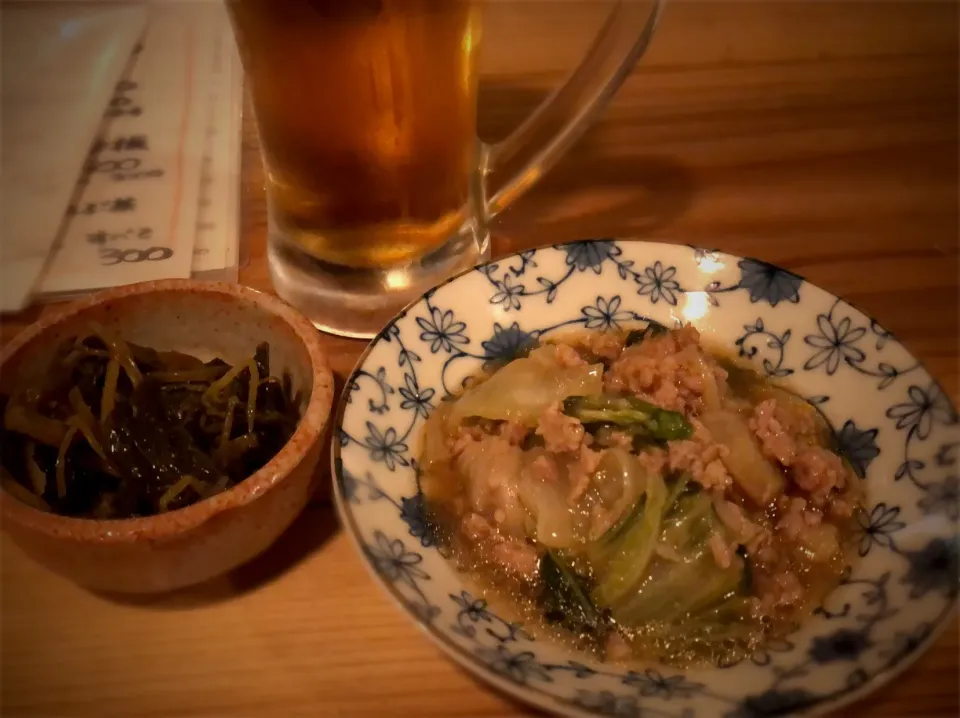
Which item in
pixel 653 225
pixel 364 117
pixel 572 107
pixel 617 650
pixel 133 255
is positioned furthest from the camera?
pixel 653 225

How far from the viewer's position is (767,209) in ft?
4.56

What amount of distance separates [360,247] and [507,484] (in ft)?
1.38

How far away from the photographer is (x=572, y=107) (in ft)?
3.53

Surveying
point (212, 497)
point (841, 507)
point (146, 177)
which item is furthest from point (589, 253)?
point (146, 177)

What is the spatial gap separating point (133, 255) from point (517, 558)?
81cm

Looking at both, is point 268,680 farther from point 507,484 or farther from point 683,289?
point 683,289

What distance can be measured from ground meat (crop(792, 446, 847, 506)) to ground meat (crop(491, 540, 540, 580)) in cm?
31

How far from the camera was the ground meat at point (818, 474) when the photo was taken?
85 centimetres

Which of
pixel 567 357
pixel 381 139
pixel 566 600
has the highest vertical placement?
pixel 381 139

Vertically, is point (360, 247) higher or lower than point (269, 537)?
higher

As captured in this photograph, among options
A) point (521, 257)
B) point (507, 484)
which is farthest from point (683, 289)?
point (507, 484)

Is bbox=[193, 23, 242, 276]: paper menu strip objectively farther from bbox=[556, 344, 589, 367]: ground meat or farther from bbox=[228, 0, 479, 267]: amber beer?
bbox=[556, 344, 589, 367]: ground meat

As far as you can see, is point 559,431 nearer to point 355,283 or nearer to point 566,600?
point 566,600

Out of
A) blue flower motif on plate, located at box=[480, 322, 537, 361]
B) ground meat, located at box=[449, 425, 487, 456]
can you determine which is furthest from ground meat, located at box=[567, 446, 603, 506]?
blue flower motif on plate, located at box=[480, 322, 537, 361]
